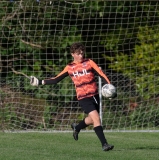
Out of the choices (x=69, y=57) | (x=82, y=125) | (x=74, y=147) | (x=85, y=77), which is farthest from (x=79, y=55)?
(x=69, y=57)

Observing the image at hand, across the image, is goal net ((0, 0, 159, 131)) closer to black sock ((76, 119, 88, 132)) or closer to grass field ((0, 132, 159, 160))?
grass field ((0, 132, 159, 160))

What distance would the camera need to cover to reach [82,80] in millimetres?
10078

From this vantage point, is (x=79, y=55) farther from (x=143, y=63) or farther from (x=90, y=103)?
(x=143, y=63)

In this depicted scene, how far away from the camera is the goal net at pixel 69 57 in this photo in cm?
1567

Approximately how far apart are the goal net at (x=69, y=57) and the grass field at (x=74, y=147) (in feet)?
8.70

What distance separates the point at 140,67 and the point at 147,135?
4.02 metres

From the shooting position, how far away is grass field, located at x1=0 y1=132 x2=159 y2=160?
9055 millimetres

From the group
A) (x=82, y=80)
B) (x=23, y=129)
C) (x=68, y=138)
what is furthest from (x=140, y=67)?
(x=82, y=80)

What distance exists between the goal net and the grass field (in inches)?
104

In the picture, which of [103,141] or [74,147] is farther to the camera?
[74,147]

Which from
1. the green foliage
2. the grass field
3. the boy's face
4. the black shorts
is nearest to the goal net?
the green foliage

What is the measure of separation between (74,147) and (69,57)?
278 inches

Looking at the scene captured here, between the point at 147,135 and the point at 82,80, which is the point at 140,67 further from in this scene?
the point at 82,80

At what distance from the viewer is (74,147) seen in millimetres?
10562
